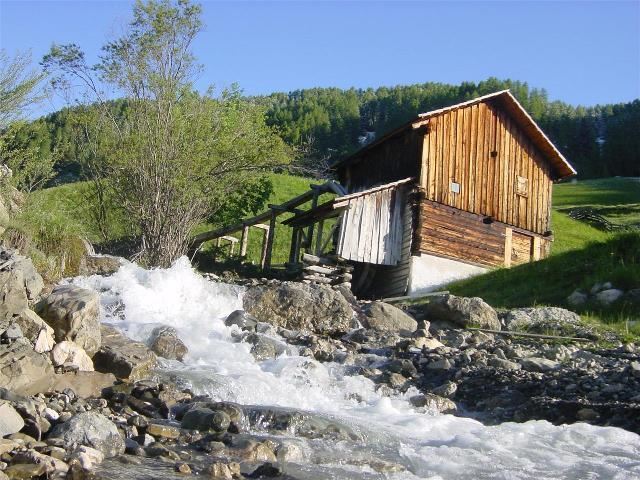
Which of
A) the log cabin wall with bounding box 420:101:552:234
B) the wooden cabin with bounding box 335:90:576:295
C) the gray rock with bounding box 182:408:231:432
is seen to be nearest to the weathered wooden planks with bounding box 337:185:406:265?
the wooden cabin with bounding box 335:90:576:295

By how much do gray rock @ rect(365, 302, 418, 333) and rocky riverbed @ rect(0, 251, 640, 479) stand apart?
50 millimetres

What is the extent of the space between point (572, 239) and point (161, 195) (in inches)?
1123

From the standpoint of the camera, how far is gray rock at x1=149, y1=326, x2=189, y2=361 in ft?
40.4

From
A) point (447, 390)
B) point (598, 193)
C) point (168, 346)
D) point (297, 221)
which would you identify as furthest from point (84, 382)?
point (598, 193)

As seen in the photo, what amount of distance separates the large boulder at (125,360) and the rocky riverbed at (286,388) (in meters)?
0.03

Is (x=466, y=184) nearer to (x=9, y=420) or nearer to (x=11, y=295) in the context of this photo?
(x=11, y=295)

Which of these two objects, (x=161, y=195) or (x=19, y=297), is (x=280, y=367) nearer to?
(x=19, y=297)

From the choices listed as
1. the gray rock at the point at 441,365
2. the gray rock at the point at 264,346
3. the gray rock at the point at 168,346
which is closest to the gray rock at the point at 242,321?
the gray rock at the point at 264,346

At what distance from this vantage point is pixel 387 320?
1694 cm

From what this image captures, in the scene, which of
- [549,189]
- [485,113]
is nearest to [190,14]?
[485,113]

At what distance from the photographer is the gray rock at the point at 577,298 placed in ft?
63.6

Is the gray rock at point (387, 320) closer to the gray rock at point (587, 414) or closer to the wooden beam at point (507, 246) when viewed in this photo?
the gray rock at point (587, 414)

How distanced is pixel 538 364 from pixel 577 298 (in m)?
7.69

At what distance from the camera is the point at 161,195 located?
20125 millimetres
